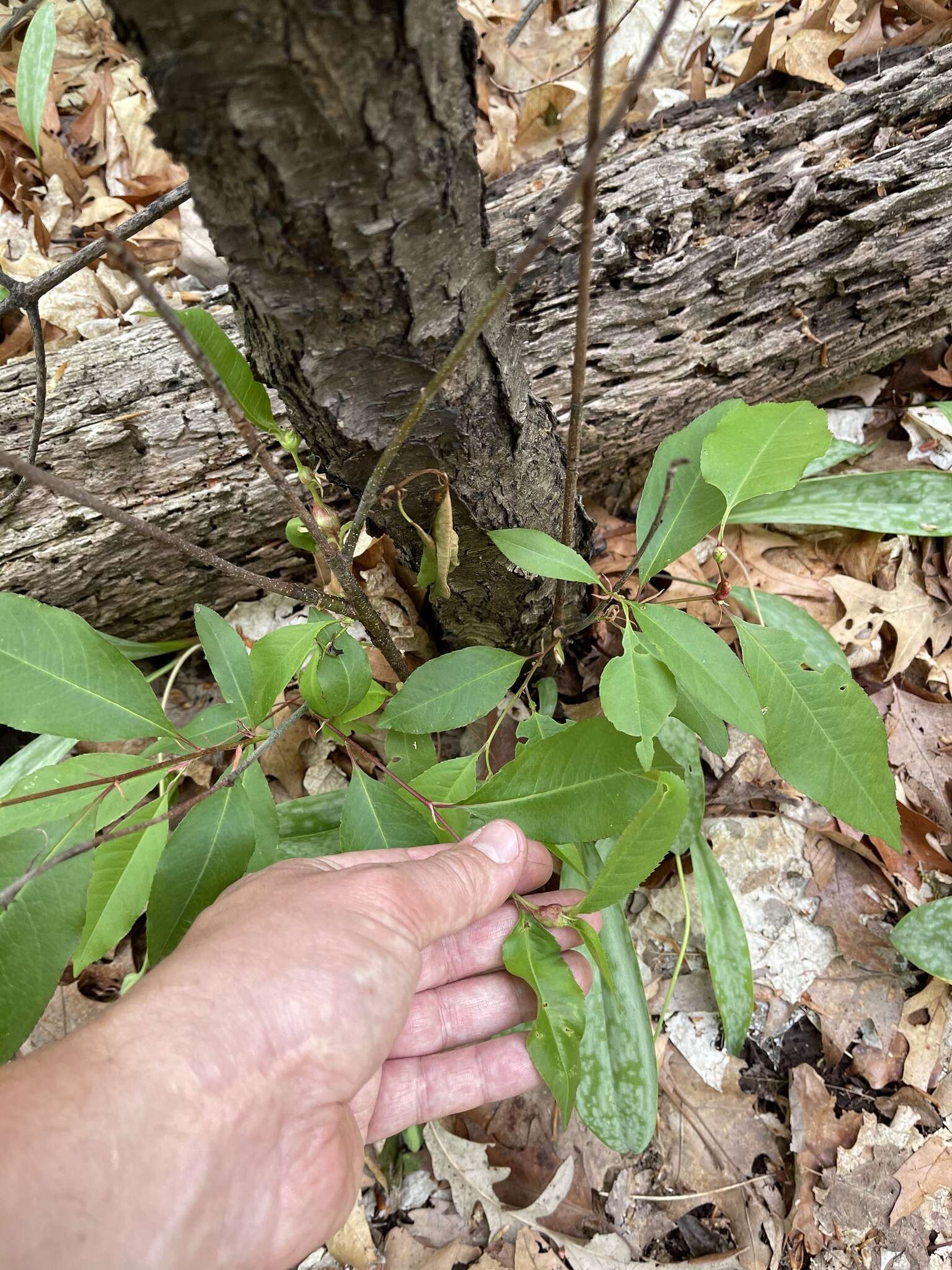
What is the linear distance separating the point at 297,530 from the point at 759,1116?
Answer: 4.87 feet

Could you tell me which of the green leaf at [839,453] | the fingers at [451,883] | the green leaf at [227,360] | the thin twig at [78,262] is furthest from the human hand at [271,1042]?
the green leaf at [839,453]

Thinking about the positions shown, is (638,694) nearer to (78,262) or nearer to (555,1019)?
(555,1019)

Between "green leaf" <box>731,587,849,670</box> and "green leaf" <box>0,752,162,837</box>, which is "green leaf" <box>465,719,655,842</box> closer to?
"green leaf" <box>0,752,162,837</box>

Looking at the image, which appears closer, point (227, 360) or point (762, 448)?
point (227, 360)

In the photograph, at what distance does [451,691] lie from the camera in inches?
44.5

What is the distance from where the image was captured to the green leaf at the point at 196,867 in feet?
2.96

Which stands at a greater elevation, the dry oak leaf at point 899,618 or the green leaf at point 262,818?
the green leaf at point 262,818

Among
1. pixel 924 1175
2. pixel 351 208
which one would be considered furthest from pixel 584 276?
pixel 924 1175

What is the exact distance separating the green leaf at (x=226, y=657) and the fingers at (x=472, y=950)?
54 centimetres

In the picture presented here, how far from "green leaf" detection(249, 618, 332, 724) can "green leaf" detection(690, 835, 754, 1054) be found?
0.95 metres

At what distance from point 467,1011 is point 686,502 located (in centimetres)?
95

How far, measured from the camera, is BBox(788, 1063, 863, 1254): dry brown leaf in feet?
4.60

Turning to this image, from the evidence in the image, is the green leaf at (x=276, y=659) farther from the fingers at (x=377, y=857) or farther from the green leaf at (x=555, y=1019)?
the green leaf at (x=555, y=1019)

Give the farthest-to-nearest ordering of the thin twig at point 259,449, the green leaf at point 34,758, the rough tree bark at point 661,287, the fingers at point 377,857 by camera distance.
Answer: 1. the green leaf at point 34,758
2. the rough tree bark at point 661,287
3. the fingers at point 377,857
4. the thin twig at point 259,449
